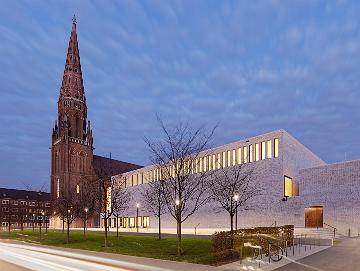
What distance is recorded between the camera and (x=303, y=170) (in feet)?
161

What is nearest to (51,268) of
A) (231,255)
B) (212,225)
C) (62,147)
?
(231,255)

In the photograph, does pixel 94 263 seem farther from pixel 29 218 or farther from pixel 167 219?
pixel 29 218

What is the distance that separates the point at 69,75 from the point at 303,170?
76.9 m

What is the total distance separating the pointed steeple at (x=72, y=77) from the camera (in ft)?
345

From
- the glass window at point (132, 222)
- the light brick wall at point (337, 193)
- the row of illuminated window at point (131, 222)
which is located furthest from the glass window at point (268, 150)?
the glass window at point (132, 222)

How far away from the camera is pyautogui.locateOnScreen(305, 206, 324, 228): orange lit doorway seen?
46500mm

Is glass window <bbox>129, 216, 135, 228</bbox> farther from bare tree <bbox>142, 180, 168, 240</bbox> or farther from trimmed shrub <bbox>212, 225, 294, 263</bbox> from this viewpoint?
trimmed shrub <bbox>212, 225, 294, 263</bbox>

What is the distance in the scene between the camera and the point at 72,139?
102 meters

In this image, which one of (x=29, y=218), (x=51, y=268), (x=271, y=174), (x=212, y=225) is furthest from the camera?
(x=29, y=218)

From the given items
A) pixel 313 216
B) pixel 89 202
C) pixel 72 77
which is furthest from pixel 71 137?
pixel 313 216

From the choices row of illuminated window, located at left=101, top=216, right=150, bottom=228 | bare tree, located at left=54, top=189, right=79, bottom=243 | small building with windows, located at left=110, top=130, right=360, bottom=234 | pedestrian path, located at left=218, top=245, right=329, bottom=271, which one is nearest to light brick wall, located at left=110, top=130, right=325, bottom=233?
small building with windows, located at left=110, top=130, right=360, bottom=234

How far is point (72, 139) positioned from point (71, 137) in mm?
628

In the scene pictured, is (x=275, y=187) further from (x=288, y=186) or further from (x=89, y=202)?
(x=89, y=202)

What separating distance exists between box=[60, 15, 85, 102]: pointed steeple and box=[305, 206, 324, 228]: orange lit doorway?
76.5 m
